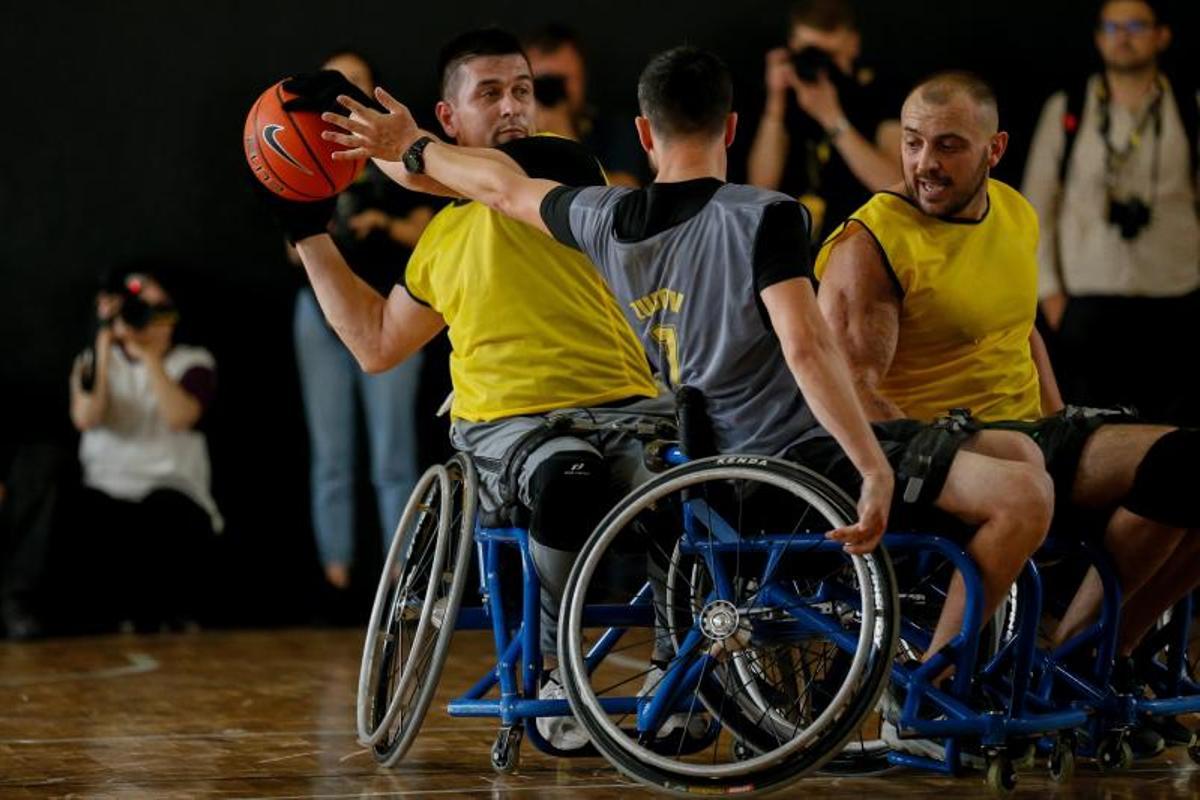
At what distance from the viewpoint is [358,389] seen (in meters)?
6.90

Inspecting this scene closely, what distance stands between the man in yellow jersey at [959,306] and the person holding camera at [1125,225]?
9.30 ft

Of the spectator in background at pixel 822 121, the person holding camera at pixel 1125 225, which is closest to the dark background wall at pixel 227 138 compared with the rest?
the spectator in background at pixel 822 121

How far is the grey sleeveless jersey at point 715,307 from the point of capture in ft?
10.6

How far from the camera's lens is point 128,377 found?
678cm

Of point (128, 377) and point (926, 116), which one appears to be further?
point (128, 377)

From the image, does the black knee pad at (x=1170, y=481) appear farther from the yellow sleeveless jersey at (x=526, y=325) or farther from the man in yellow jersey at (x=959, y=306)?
the yellow sleeveless jersey at (x=526, y=325)

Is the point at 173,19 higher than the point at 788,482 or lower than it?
higher

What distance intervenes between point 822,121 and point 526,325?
123 inches

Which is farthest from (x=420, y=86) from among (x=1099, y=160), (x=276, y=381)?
(x=1099, y=160)

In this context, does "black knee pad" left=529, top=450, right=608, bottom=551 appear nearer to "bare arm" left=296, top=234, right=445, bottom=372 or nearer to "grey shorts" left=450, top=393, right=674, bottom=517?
"grey shorts" left=450, top=393, right=674, bottom=517

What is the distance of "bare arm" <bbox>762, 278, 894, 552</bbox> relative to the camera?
3.07 metres

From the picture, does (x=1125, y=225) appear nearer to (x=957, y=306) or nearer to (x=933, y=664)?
(x=957, y=306)

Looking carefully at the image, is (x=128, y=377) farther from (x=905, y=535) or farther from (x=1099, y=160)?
(x=905, y=535)

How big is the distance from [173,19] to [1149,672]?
14.6 ft
